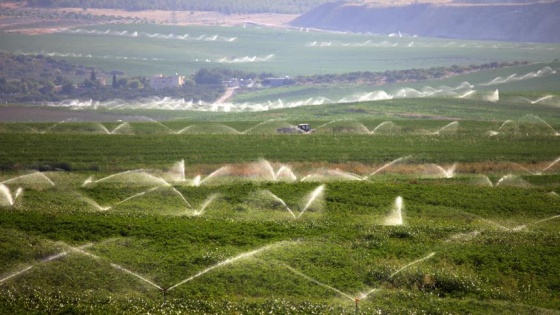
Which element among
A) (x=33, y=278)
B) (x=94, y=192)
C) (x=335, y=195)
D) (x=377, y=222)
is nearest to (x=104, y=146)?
(x=94, y=192)

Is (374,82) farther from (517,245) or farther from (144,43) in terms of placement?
(517,245)

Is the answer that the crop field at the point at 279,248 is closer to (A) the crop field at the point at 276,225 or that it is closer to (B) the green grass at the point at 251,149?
(A) the crop field at the point at 276,225

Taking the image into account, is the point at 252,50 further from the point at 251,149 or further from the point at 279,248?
the point at 279,248

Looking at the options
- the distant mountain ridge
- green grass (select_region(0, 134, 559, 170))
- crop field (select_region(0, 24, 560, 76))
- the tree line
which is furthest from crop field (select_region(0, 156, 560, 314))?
the distant mountain ridge

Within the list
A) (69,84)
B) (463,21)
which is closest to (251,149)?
(69,84)

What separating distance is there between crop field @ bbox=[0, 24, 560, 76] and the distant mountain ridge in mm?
11874

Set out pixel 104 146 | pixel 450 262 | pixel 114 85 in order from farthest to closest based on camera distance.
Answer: pixel 114 85 → pixel 104 146 → pixel 450 262

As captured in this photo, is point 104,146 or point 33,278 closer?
point 33,278

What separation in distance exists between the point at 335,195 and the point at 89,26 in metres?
131

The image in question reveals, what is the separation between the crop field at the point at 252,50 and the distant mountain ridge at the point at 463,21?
39.0 ft

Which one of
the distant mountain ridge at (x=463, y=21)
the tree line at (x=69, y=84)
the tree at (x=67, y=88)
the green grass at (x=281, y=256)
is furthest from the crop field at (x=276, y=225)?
the distant mountain ridge at (x=463, y=21)

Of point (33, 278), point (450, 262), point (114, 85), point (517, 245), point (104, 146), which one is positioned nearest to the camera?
point (33, 278)

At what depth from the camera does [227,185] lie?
123ft

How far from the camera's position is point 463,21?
581 feet
